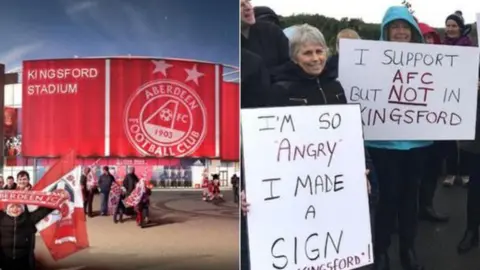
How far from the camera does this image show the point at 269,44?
3393 mm

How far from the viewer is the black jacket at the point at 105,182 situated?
3178 mm

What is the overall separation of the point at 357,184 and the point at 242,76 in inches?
31.5

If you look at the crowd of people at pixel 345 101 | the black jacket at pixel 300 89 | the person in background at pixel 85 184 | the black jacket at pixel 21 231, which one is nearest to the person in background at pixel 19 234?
the black jacket at pixel 21 231

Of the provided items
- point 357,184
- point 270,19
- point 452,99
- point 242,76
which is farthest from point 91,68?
point 452,99

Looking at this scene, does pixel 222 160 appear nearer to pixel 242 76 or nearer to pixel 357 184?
pixel 242 76

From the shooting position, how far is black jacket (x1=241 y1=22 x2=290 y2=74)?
3.34 metres

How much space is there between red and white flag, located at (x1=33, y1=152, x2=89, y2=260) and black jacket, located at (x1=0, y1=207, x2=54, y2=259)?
0.12 feet

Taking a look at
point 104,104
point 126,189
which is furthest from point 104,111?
point 126,189

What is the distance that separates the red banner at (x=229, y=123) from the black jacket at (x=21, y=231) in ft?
3.01

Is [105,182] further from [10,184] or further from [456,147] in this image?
[456,147]

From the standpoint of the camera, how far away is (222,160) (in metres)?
3.26

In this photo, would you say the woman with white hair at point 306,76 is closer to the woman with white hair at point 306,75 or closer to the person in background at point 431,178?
the woman with white hair at point 306,75

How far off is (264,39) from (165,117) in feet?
2.21

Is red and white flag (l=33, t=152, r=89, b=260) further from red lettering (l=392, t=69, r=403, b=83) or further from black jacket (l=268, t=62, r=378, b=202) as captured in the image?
red lettering (l=392, t=69, r=403, b=83)
